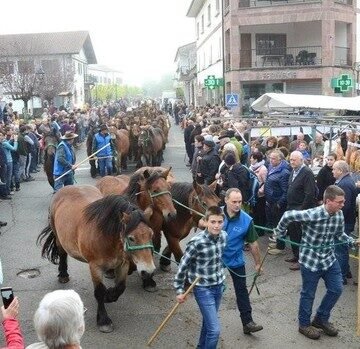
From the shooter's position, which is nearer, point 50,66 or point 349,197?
point 349,197

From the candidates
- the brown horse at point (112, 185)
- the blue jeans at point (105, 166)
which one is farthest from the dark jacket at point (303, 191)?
the blue jeans at point (105, 166)

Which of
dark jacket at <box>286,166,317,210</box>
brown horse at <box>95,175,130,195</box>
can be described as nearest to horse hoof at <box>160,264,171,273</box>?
brown horse at <box>95,175,130,195</box>

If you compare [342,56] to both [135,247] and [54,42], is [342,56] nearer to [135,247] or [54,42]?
[135,247]

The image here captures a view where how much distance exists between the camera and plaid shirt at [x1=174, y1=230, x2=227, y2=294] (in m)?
4.95

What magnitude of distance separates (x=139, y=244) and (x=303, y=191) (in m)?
3.49

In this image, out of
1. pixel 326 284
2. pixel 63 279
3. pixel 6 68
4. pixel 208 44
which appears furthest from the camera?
pixel 208 44

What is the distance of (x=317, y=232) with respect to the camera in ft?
18.4

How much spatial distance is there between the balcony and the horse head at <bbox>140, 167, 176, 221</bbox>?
25.5 m

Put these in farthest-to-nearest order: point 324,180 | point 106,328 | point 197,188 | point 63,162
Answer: point 63,162, point 324,180, point 197,188, point 106,328

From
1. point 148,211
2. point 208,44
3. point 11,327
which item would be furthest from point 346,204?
point 208,44

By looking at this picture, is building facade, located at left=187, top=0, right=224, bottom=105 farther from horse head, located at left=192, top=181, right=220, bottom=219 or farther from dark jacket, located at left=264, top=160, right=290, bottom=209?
horse head, located at left=192, top=181, right=220, bottom=219

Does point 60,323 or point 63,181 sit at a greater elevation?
point 60,323

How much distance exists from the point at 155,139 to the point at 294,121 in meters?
7.36

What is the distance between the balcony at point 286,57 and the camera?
31.1 m
